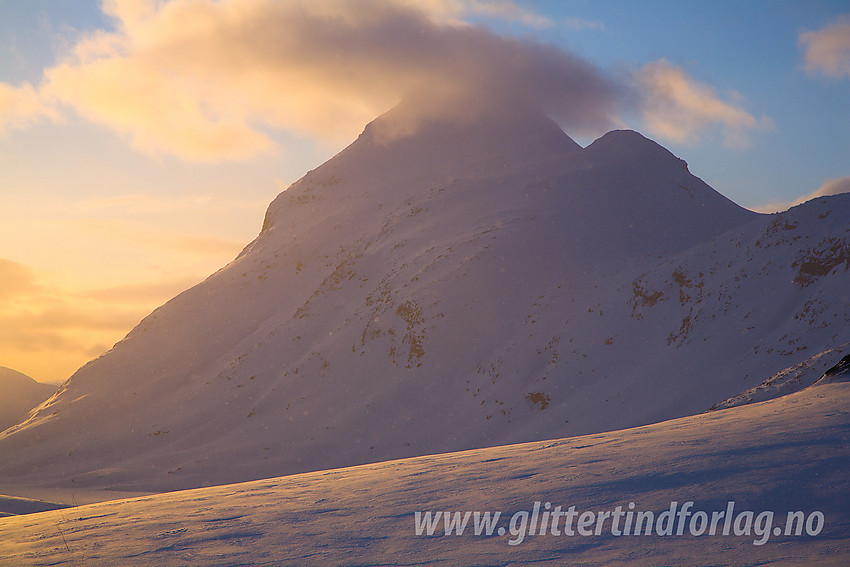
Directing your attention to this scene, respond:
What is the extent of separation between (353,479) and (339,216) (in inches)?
3046

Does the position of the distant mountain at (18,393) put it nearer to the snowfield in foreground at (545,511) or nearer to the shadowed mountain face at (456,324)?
the shadowed mountain face at (456,324)

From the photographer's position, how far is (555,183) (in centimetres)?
6950

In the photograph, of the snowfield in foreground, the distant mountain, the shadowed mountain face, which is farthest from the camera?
the distant mountain

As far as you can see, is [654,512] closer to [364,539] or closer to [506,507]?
[506,507]

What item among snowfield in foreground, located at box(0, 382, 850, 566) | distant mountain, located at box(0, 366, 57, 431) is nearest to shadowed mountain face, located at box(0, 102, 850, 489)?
snowfield in foreground, located at box(0, 382, 850, 566)

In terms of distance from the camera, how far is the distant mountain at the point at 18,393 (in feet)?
528

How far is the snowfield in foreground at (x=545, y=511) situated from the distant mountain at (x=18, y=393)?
170 metres

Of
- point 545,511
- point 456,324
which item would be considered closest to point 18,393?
point 456,324

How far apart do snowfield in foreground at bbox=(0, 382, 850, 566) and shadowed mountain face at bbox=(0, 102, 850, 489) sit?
80.5 ft

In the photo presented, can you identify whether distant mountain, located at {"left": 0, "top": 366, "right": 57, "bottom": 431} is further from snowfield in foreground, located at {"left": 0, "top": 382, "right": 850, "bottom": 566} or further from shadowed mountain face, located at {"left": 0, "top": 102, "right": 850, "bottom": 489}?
snowfield in foreground, located at {"left": 0, "top": 382, "right": 850, "bottom": 566}

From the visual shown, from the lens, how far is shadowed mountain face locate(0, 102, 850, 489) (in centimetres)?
3813

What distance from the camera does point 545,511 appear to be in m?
7.34

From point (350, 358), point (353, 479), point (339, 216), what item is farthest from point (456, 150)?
point (353, 479)

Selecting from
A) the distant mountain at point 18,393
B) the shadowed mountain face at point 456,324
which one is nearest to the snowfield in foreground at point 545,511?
the shadowed mountain face at point 456,324
